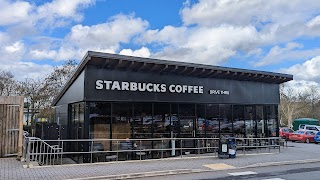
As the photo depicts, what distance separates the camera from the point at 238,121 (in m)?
20.8

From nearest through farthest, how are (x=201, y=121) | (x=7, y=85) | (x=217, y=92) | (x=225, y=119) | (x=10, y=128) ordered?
1. (x=10, y=128)
2. (x=201, y=121)
3. (x=217, y=92)
4. (x=225, y=119)
5. (x=7, y=85)

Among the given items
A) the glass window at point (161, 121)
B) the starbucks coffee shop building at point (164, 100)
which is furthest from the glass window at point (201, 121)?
the glass window at point (161, 121)

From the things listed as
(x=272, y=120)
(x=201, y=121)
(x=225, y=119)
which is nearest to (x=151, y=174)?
(x=201, y=121)

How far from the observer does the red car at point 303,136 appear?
3155 cm

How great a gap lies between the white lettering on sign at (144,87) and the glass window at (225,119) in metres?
2.14

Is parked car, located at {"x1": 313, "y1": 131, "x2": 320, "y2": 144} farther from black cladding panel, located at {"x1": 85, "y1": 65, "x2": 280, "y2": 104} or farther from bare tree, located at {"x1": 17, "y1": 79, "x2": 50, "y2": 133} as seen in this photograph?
bare tree, located at {"x1": 17, "y1": 79, "x2": 50, "y2": 133}

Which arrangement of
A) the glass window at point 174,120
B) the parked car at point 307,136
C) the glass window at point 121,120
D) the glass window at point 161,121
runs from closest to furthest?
the glass window at point 121,120
the glass window at point 161,121
the glass window at point 174,120
the parked car at point 307,136

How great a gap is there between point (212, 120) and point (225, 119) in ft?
3.45

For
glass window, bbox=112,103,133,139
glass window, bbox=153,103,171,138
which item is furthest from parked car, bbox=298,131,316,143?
glass window, bbox=112,103,133,139

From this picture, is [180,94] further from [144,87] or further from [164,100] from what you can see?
[144,87]

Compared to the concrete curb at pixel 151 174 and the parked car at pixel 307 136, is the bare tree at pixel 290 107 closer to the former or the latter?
the parked car at pixel 307 136

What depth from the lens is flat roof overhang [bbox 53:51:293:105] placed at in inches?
609

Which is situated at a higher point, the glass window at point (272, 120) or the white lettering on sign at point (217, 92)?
the white lettering on sign at point (217, 92)

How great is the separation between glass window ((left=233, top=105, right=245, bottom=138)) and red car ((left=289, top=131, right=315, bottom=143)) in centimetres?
1416
